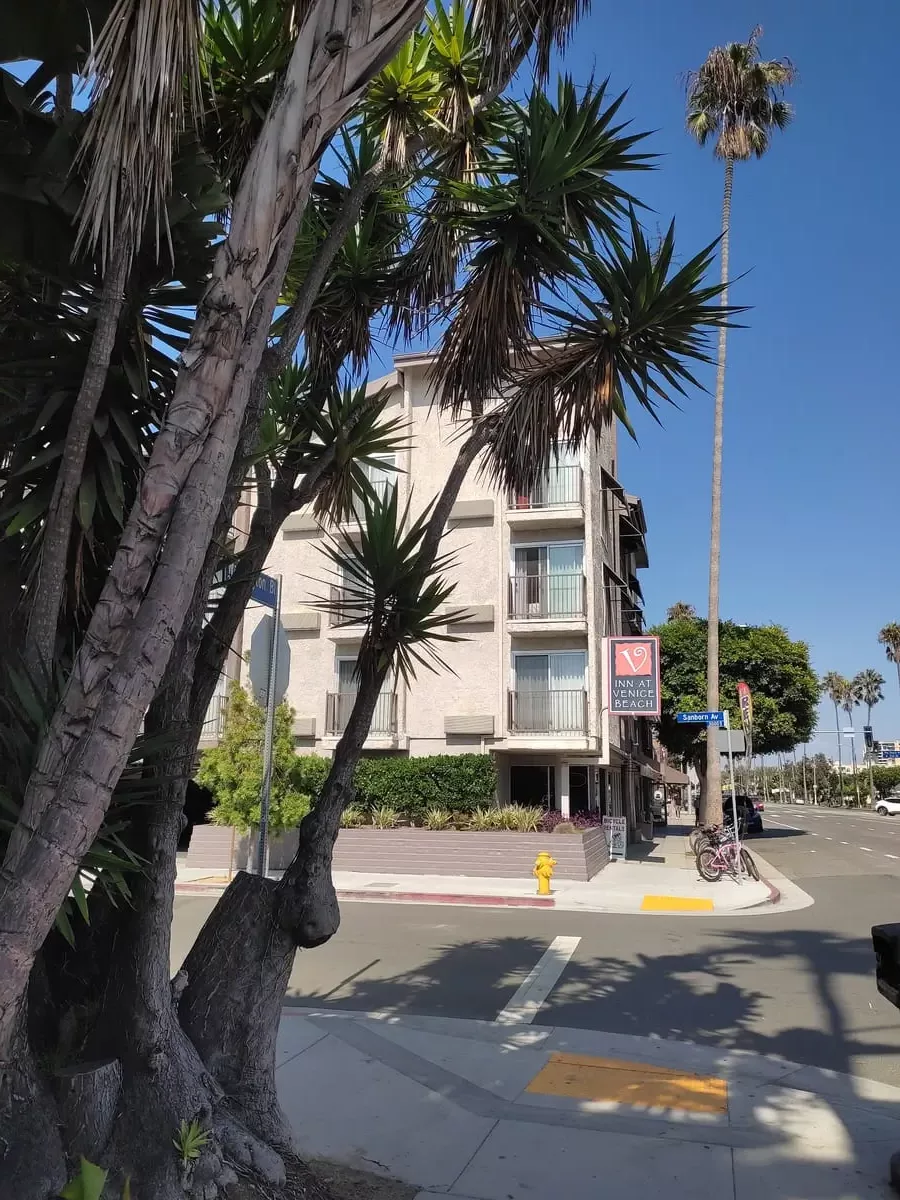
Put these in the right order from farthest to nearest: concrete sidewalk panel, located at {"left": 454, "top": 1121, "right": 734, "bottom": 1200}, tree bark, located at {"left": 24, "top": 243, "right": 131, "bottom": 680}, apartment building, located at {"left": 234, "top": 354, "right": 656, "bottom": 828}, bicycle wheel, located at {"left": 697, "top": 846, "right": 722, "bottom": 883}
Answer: apartment building, located at {"left": 234, "top": 354, "right": 656, "bottom": 828} < bicycle wheel, located at {"left": 697, "top": 846, "right": 722, "bottom": 883} < concrete sidewalk panel, located at {"left": 454, "top": 1121, "right": 734, "bottom": 1200} < tree bark, located at {"left": 24, "top": 243, "right": 131, "bottom": 680}

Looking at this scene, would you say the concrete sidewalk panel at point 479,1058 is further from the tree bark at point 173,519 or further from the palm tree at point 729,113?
the palm tree at point 729,113

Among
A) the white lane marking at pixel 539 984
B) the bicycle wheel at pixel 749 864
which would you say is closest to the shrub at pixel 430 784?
the bicycle wheel at pixel 749 864

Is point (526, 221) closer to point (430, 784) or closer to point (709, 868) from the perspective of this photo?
point (709, 868)

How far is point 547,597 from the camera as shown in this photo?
2441 centimetres

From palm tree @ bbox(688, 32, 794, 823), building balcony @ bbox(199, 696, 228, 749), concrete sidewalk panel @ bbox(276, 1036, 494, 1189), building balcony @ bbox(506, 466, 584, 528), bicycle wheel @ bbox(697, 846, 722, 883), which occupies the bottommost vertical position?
bicycle wheel @ bbox(697, 846, 722, 883)

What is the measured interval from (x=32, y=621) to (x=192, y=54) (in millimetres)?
2064

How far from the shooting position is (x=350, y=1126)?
5.19 m

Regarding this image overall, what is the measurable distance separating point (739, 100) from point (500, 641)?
711 inches

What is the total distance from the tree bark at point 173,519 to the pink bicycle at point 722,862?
17.1 metres

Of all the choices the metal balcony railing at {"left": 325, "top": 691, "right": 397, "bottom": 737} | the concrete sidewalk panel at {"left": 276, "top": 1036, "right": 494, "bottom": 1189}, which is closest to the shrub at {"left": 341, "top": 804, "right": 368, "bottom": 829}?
the metal balcony railing at {"left": 325, "top": 691, "right": 397, "bottom": 737}

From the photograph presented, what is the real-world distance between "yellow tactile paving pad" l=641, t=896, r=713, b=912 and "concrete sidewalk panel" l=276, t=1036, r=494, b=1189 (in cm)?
929

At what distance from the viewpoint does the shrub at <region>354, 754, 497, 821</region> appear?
21.5 metres

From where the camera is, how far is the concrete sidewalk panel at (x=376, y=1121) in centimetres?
471

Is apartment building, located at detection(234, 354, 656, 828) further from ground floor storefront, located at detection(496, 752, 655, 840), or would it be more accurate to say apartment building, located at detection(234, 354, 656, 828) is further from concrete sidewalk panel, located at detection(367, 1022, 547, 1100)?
concrete sidewalk panel, located at detection(367, 1022, 547, 1100)
